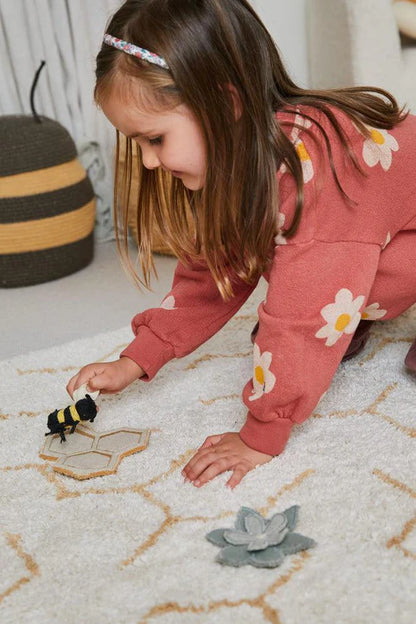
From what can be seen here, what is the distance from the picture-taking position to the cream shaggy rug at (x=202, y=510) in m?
0.64

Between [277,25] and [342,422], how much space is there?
136 centimetres

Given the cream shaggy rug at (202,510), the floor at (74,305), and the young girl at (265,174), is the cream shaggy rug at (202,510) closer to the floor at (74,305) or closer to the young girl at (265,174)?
the young girl at (265,174)

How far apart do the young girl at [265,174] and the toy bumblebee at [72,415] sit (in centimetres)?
5

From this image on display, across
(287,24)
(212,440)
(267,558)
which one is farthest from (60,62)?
(267,558)

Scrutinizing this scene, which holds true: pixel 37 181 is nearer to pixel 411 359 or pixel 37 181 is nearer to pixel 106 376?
pixel 106 376

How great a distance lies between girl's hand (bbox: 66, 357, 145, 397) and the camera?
3.11ft

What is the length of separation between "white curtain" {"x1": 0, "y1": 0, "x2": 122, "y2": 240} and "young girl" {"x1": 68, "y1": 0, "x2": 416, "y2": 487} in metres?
Answer: 0.98

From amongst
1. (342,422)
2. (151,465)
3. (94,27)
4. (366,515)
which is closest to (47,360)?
(151,465)

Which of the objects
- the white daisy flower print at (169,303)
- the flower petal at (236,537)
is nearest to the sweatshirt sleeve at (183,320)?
the white daisy flower print at (169,303)

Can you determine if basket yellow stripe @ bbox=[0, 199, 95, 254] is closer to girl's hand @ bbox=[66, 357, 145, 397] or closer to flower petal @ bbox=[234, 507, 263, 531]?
girl's hand @ bbox=[66, 357, 145, 397]

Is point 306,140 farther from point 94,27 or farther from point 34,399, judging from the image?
point 94,27

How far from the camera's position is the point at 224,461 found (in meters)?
0.84

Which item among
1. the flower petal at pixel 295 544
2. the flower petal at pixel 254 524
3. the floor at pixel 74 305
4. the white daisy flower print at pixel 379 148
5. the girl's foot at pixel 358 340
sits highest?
the white daisy flower print at pixel 379 148

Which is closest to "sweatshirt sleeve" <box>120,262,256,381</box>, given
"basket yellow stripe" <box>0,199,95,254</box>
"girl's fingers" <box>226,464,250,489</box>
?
"girl's fingers" <box>226,464,250,489</box>
